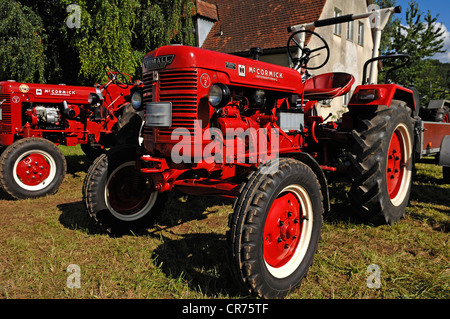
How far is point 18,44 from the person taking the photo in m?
10.8

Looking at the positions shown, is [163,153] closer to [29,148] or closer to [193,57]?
[193,57]

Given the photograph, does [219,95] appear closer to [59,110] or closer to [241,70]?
[241,70]

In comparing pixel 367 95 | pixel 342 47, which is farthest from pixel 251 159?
pixel 342 47

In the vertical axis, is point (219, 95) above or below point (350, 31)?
below

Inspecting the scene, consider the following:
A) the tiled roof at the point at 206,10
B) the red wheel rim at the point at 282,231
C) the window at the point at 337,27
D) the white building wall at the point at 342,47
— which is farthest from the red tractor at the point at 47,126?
the window at the point at 337,27

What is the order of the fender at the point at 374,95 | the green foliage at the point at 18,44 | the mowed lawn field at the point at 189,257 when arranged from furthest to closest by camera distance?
1. the green foliage at the point at 18,44
2. the fender at the point at 374,95
3. the mowed lawn field at the point at 189,257

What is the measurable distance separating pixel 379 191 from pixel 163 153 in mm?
2022

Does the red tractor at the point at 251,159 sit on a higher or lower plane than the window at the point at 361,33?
lower

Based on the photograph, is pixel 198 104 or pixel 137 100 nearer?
pixel 198 104

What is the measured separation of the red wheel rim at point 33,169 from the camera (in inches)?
194

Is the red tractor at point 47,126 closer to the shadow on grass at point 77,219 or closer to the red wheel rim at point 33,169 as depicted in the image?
the red wheel rim at point 33,169

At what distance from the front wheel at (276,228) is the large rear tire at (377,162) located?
2.92 ft

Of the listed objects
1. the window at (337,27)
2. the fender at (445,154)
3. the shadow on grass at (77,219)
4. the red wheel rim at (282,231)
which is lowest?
the shadow on grass at (77,219)

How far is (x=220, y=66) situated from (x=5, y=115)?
481 centimetres
